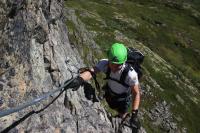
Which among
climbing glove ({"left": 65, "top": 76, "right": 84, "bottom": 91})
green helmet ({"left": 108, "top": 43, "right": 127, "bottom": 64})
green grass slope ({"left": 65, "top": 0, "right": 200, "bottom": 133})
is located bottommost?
green grass slope ({"left": 65, "top": 0, "right": 200, "bottom": 133})

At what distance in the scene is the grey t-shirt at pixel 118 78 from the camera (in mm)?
17844

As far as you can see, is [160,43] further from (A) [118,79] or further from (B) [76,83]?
(B) [76,83]

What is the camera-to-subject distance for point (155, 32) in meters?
140

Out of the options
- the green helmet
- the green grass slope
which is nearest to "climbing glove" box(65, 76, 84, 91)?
the green helmet

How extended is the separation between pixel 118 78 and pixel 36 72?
4.17 m

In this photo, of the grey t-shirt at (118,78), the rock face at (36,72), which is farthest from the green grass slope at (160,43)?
the grey t-shirt at (118,78)

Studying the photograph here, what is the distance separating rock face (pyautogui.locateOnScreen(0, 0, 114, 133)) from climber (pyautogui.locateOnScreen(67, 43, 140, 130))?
3.66ft

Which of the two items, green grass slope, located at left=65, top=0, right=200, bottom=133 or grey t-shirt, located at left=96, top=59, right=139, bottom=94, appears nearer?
grey t-shirt, located at left=96, top=59, right=139, bottom=94

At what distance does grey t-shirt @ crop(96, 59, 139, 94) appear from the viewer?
17.8 meters

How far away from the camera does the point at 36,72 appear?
55.9 feet

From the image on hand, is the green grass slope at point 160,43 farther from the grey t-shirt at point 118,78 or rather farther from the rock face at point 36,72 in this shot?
the grey t-shirt at point 118,78

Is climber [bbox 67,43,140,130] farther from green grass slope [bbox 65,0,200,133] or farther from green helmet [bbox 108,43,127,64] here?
green grass slope [bbox 65,0,200,133]

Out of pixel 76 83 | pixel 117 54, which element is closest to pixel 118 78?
pixel 117 54

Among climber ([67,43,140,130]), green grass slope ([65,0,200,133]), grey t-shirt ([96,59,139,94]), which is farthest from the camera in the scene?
green grass slope ([65,0,200,133])
